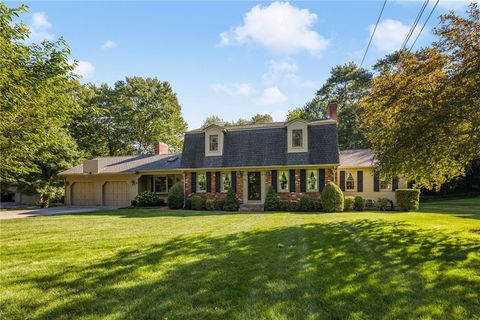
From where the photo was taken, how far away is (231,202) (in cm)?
1812

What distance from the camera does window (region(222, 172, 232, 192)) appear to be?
19234mm

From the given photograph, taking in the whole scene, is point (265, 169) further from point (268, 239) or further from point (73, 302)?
point (73, 302)

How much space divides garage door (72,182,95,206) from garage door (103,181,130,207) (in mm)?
1234

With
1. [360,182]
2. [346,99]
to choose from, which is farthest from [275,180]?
[346,99]

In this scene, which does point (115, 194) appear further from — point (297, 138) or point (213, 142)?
point (297, 138)

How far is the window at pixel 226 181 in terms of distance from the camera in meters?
19.2

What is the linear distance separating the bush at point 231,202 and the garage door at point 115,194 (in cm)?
899

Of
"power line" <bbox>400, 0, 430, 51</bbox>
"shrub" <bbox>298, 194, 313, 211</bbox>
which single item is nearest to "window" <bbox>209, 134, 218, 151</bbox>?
"shrub" <bbox>298, 194, 313, 211</bbox>

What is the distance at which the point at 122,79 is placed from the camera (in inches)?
1446

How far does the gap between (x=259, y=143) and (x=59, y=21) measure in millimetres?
12265

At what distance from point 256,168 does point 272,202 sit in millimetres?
2385

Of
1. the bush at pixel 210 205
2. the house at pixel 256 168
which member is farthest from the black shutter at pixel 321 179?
the bush at pixel 210 205

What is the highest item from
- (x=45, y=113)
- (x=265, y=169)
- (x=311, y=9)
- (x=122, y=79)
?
(x=122, y=79)

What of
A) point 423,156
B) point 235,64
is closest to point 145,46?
point 235,64
